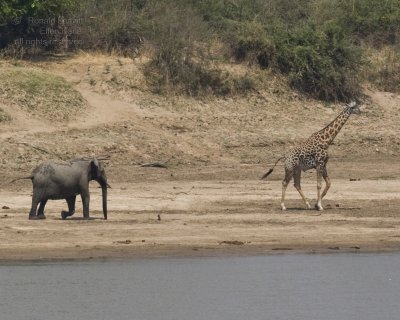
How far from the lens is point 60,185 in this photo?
20891mm

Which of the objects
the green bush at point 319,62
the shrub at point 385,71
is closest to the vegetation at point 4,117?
the green bush at point 319,62

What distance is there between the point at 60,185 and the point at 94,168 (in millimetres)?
671

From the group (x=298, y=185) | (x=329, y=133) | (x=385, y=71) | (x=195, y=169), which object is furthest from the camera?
(x=385, y=71)

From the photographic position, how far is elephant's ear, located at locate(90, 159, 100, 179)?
21219 mm

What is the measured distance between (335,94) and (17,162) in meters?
9.33

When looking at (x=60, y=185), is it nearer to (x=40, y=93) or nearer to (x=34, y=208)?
(x=34, y=208)

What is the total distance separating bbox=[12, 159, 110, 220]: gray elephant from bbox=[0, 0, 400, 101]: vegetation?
33.4 ft

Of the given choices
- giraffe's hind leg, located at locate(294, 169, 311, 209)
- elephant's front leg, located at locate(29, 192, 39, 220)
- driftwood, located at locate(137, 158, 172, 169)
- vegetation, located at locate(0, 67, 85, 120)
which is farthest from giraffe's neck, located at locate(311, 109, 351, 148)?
vegetation, located at locate(0, 67, 85, 120)

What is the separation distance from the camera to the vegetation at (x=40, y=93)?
28984 mm

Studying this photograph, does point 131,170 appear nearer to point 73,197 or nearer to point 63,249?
point 73,197

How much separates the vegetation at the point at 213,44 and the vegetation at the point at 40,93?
182 centimetres

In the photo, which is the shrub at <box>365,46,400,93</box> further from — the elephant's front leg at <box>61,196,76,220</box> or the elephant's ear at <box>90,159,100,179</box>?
the elephant's front leg at <box>61,196,76,220</box>

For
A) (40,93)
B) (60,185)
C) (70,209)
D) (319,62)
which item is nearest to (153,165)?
(40,93)

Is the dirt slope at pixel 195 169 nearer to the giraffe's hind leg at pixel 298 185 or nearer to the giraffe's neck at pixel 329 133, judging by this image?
the giraffe's hind leg at pixel 298 185
